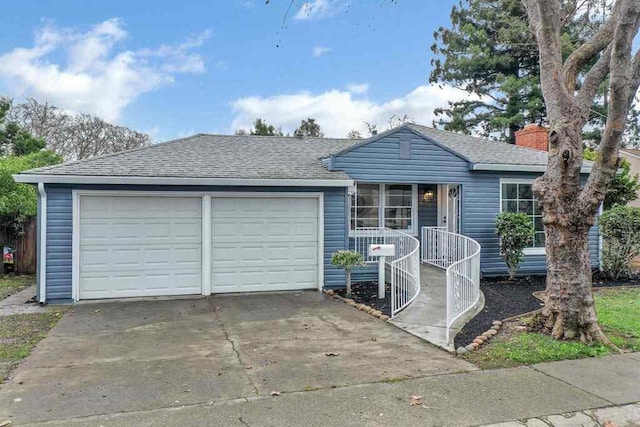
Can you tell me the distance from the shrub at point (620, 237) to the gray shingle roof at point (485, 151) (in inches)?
81.5

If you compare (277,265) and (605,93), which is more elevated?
(605,93)

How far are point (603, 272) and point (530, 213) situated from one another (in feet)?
7.88

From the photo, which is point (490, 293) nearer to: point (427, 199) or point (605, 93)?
point (427, 199)

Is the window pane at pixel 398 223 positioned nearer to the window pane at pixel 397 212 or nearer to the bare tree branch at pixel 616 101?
the window pane at pixel 397 212

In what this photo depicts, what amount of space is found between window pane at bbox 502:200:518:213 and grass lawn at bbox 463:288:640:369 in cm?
445

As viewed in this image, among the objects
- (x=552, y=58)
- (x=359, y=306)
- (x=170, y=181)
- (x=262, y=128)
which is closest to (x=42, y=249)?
(x=170, y=181)

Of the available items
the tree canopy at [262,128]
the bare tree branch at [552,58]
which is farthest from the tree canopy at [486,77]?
the bare tree branch at [552,58]

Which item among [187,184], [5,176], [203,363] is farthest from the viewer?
[5,176]

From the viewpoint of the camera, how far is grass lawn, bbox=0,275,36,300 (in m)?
9.72

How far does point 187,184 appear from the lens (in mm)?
8945

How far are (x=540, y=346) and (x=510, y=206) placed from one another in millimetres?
6543

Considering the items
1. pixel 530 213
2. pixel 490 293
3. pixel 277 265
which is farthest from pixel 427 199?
pixel 277 265

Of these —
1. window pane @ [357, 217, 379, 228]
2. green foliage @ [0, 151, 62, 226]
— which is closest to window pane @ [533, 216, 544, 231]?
window pane @ [357, 217, 379, 228]

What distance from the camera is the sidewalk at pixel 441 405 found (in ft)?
12.1
